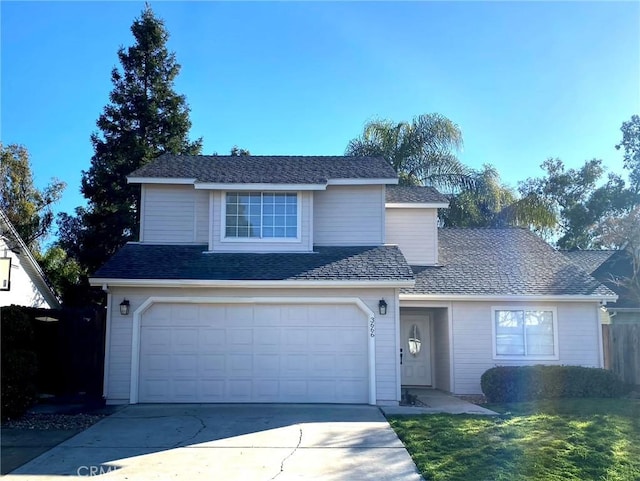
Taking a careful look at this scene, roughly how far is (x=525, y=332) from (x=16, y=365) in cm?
1159

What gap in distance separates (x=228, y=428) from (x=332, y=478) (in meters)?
3.22

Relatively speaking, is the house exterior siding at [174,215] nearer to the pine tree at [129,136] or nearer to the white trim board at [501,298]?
the white trim board at [501,298]

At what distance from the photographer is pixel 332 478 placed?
6.71 meters

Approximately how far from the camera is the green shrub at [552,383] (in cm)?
1231

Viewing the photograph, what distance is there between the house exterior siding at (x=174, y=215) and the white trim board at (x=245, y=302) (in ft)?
8.36

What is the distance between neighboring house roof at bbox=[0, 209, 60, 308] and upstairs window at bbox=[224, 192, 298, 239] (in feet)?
21.6

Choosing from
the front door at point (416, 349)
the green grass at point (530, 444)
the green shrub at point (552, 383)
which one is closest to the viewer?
the green grass at point (530, 444)

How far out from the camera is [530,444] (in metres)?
7.94

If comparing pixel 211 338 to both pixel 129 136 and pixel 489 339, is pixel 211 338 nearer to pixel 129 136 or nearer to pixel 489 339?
pixel 489 339

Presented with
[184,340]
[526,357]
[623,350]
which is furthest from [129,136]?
[623,350]

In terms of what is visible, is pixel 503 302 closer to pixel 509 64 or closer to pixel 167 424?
pixel 509 64

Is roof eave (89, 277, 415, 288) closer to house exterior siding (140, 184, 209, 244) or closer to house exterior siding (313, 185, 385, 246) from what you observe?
house exterior siding (313, 185, 385, 246)

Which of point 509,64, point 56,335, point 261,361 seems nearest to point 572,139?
point 509,64

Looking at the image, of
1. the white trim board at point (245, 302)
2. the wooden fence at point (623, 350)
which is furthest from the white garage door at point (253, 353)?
the wooden fence at point (623, 350)
